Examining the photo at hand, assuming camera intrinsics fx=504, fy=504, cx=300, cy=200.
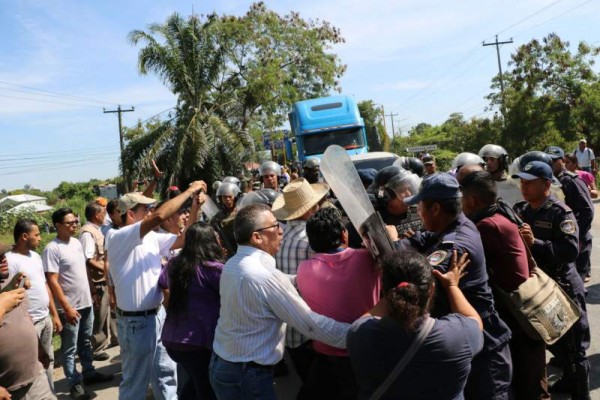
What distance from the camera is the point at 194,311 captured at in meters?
3.24

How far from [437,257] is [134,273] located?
248 cm

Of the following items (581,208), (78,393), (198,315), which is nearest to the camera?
(198,315)

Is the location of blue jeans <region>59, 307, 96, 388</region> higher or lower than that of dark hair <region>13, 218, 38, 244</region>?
lower

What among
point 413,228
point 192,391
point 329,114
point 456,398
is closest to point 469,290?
point 456,398

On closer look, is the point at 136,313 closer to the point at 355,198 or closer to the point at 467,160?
the point at 355,198

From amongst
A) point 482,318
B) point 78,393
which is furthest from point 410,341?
point 78,393

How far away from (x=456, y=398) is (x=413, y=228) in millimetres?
1960

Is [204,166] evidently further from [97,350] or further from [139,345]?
[139,345]

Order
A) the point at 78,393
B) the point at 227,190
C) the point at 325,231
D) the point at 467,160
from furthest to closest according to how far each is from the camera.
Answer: the point at 227,190
the point at 467,160
the point at 78,393
the point at 325,231

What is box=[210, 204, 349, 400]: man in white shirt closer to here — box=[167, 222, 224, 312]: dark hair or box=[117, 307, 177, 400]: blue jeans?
box=[167, 222, 224, 312]: dark hair

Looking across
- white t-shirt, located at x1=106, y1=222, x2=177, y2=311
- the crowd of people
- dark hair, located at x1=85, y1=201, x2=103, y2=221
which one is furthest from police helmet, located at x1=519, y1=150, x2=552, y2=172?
dark hair, located at x1=85, y1=201, x2=103, y2=221

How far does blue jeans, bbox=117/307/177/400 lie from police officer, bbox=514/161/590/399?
2.88 meters

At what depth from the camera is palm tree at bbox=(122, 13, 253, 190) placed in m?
16.5

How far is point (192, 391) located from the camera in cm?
358
